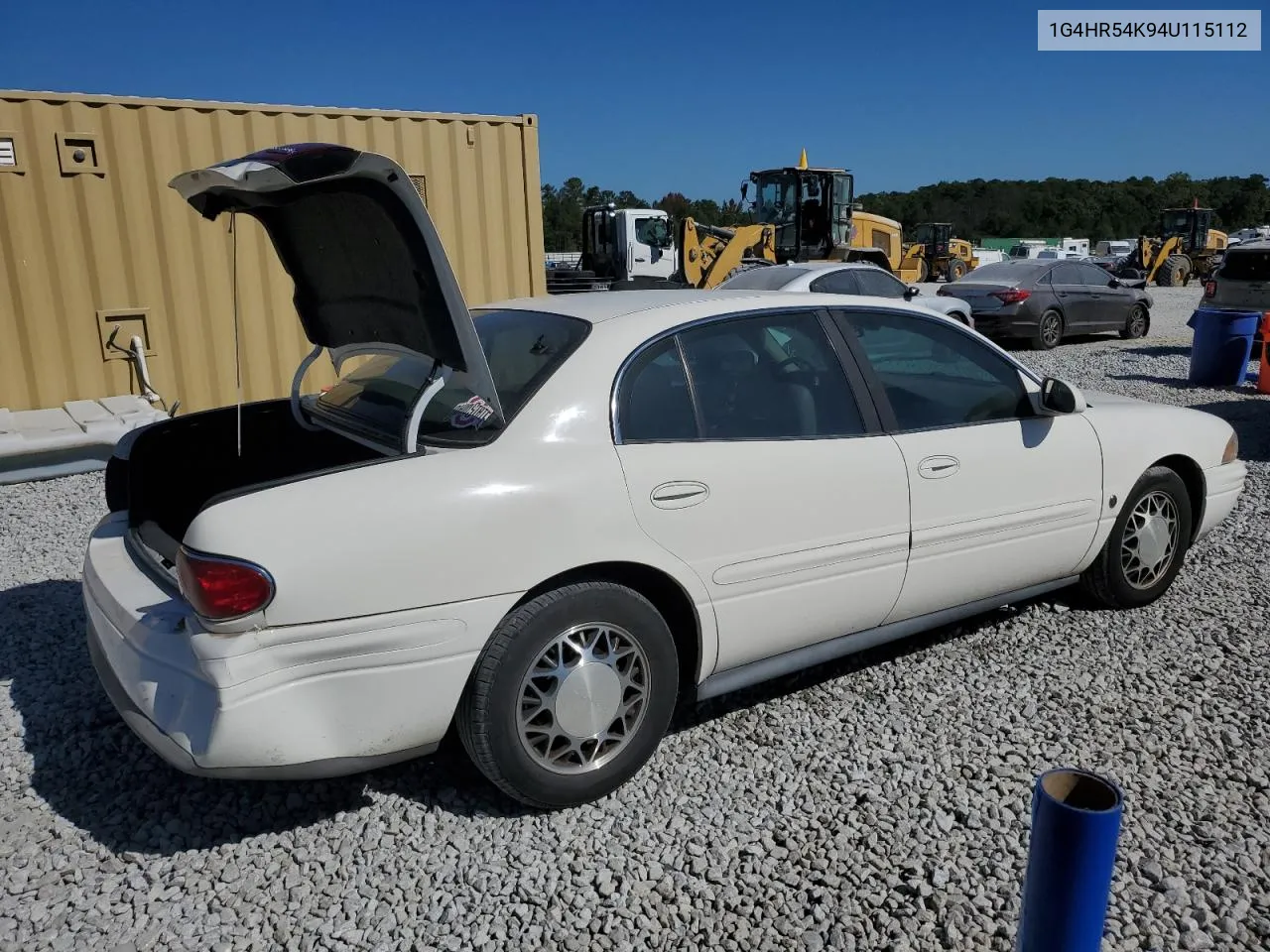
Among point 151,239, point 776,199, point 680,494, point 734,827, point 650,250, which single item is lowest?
point 734,827

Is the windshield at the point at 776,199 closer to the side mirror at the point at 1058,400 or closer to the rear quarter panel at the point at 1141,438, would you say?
the rear quarter panel at the point at 1141,438

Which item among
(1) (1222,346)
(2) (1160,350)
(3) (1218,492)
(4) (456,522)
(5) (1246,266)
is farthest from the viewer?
(2) (1160,350)

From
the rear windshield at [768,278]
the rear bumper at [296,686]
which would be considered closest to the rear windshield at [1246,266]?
the rear windshield at [768,278]

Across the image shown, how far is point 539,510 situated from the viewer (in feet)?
8.89

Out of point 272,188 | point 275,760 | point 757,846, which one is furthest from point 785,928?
point 272,188

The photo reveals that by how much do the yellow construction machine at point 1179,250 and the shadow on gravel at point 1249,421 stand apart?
24307mm

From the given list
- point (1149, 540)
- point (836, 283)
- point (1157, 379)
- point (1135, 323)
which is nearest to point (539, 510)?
point (1149, 540)

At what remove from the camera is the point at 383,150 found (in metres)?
8.58

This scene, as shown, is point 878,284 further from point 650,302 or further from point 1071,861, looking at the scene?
point 1071,861

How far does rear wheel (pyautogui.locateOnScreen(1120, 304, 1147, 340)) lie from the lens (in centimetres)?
1658

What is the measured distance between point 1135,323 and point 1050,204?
68.3 metres

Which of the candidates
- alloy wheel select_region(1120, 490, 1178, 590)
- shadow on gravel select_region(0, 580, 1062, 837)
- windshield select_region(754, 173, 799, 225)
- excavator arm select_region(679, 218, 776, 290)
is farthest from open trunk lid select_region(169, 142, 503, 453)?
windshield select_region(754, 173, 799, 225)

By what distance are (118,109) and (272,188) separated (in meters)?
6.15

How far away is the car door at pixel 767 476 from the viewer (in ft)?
9.78
